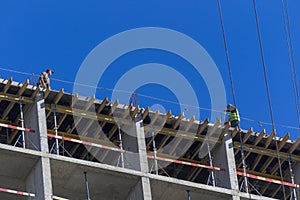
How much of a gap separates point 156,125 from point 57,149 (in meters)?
4.20

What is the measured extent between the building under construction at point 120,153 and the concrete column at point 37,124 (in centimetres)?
3

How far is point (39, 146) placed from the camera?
44469mm

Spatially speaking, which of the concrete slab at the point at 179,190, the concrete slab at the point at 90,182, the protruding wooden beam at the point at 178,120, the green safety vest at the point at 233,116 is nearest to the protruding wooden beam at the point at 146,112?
the protruding wooden beam at the point at 178,120

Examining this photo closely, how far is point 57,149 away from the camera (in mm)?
44594

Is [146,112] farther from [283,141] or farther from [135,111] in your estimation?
[283,141]

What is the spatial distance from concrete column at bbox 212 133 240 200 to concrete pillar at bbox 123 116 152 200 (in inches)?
125

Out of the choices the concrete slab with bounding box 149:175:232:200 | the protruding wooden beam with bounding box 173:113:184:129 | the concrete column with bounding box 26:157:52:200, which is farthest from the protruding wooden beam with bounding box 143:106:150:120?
the concrete column with bounding box 26:157:52:200

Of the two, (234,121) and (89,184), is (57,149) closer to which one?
(89,184)

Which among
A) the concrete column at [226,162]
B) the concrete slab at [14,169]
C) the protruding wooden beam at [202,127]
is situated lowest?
the concrete slab at [14,169]

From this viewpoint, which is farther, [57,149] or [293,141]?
[293,141]

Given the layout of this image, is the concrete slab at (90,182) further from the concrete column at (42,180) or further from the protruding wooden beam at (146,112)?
the protruding wooden beam at (146,112)

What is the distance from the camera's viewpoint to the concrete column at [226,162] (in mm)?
47125

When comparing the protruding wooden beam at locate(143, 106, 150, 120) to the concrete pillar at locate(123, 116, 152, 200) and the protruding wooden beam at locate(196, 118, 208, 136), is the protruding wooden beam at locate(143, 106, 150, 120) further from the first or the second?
the protruding wooden beam at locate(196, 118, 208, 136)

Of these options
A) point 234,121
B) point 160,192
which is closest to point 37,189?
point 160,192
